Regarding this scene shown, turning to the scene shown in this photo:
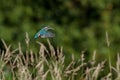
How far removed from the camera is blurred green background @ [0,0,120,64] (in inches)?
270

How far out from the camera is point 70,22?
7133 mm

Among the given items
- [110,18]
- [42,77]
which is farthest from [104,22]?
[42,77]

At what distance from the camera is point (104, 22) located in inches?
281

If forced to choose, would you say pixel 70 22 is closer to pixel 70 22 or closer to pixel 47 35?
pixel 70 22

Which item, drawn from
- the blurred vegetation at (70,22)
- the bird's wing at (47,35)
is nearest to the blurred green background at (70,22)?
the blurred vegetation at (70,22)

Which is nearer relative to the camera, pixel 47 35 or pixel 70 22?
pixel 47 35

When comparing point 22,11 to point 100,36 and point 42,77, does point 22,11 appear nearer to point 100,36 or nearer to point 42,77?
point 100,36

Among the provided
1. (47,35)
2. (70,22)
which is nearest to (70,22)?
(70,22)

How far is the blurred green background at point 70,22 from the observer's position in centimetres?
685

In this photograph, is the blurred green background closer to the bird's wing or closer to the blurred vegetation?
the blurred vegetation

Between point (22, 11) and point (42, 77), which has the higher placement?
point (22, 11)

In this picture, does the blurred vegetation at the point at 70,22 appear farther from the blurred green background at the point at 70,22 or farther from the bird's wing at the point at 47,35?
the bird's wing at the point at 47,35

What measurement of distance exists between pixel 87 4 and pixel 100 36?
0.38 m

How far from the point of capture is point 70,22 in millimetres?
7133
